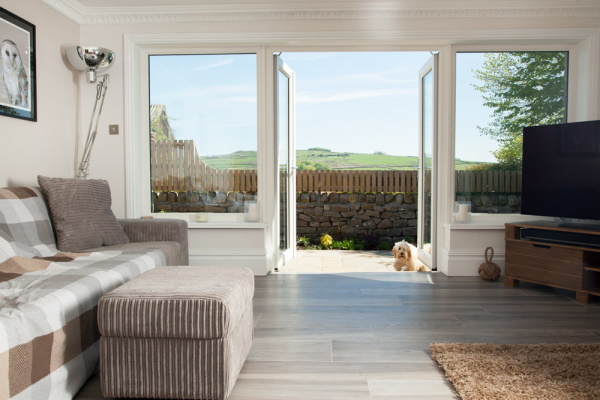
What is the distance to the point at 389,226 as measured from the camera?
7.32m

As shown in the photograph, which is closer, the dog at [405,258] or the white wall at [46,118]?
the white wall at [46,118]

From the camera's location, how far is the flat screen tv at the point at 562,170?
356cm

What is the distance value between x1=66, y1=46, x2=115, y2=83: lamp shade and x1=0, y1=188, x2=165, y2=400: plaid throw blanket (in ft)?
4.45

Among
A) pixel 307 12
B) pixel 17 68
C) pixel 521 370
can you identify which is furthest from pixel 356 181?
pixel 521 370

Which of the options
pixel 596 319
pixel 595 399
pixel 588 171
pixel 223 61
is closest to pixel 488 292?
pixel 596 319

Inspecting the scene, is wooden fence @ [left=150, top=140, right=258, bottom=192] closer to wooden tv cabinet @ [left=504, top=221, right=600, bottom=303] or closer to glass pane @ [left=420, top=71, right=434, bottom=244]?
glass pane @ [left=420, top=71, right=434, bottom=244]

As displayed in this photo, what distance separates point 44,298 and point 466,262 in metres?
3.50

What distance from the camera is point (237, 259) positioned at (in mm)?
4398

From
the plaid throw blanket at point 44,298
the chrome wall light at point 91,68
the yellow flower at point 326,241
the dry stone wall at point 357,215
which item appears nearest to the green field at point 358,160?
the dry stone wall at point 357,215

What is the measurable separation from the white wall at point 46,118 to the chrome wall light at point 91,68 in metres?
0.13

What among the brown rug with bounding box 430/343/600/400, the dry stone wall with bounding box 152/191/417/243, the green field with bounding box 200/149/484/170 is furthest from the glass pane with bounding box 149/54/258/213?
the green field with bounding box 200/149/484/170

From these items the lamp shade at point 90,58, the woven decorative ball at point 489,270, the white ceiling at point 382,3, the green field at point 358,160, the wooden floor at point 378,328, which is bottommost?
the wooden floor at point 378,328

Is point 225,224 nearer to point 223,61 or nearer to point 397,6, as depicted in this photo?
point 223,61

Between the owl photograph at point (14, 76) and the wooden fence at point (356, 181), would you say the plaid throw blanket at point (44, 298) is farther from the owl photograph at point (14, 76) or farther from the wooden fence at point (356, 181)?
the wooden fence at point (356, 181)
